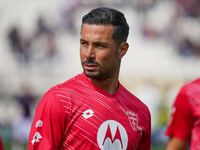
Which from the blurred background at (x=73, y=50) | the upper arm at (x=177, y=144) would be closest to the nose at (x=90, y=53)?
the upper arm at (x=177, y=144)

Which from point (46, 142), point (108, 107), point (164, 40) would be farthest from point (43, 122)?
point (164, 40)

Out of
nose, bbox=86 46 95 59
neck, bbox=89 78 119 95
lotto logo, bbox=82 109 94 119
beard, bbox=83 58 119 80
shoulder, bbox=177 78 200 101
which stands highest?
nose, bbox=86 46 95 59

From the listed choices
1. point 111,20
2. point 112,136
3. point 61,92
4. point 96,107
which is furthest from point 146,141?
point 111,20

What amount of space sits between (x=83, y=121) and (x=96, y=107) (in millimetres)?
163

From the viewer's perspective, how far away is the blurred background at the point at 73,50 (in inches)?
379

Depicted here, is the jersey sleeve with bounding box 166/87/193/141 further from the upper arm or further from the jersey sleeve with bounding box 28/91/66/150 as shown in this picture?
the jersey sleeve with bounding box 28/91/66/150

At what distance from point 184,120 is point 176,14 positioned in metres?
7.16

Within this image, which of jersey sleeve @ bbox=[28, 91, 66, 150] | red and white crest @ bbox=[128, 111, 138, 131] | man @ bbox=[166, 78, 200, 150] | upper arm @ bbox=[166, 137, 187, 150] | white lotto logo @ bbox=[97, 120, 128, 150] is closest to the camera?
jersey sleeve @ bbox=[28, 91, 66, 150]

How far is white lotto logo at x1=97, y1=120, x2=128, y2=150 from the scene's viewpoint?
2.66 m

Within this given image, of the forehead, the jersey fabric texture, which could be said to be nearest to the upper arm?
the jersey fabric texture

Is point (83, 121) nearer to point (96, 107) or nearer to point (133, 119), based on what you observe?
point (96, 107)

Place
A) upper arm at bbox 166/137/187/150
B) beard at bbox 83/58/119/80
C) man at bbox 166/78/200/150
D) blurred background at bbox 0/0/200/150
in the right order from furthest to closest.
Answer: blurred background at bbox 0/0/200/150, upper arm at bbox 166/137/187/150, man at bbox 166/78/200/150, beard at bbox 83/58/119/80

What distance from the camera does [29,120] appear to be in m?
9.18

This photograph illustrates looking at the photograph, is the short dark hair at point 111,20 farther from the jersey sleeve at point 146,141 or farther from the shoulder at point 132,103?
the jersey sleeve at point 146,141
